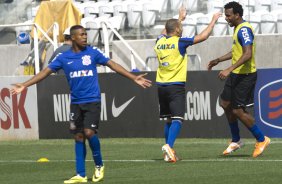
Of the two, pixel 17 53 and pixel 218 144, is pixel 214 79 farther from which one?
pixel 17 53

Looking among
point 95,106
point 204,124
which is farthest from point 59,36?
point 95,106

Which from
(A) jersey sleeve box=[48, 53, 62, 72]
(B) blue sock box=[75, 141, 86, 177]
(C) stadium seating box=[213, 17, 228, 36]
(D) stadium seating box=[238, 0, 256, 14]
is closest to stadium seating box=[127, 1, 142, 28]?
(C) stadium seating box=[213, 17, 228, 36]

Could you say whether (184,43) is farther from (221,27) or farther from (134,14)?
(134,14)

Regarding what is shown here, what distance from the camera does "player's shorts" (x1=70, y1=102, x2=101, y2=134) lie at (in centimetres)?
1230

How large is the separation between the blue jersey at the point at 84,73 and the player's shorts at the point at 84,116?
64mm

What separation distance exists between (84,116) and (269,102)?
276 inches

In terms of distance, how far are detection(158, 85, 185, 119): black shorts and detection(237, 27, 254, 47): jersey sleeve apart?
3.70 ft

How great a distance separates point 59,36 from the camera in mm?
24562

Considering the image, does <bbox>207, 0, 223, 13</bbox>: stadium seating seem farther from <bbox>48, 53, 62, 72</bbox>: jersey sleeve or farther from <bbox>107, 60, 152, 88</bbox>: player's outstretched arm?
<bbox>107, 60, 152, 88</bbox>: player's outstretched arm

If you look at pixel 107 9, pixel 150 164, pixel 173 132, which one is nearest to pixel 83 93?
pixel 150 164

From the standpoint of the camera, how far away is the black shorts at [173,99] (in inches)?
579

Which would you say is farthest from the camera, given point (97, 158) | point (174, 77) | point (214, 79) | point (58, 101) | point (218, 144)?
point (58, 101)

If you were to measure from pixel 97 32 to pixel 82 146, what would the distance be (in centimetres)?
1232

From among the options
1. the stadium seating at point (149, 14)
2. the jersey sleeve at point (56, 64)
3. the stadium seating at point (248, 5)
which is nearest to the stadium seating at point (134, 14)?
the stadium seating at point (149, 14)
